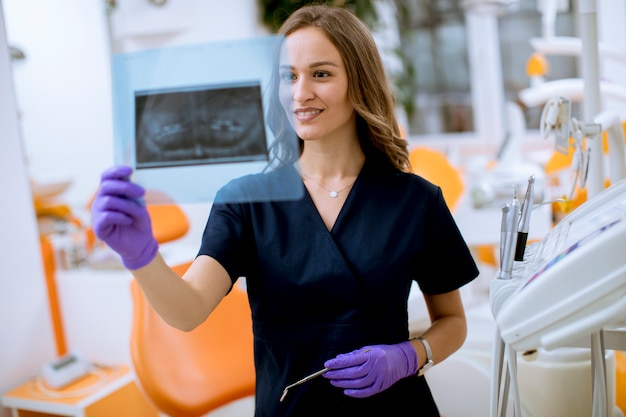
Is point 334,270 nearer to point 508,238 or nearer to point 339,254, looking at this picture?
point 339,254

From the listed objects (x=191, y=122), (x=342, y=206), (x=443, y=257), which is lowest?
(x=443, y=257)

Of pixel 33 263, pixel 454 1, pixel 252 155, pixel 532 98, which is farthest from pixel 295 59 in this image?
pixel 454 1

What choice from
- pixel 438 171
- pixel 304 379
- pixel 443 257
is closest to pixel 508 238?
pixel 443 257

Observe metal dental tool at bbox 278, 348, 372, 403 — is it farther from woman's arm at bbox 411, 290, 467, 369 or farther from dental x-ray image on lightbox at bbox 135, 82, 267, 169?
dental x-ray image on lightbox at bbox 135, 82, 267, 169

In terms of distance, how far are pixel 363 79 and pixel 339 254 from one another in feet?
0.97

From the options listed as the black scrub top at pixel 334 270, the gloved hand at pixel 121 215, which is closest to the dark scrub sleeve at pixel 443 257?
the black scrub top at pixel 334 270

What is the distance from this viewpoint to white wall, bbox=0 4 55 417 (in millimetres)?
2121

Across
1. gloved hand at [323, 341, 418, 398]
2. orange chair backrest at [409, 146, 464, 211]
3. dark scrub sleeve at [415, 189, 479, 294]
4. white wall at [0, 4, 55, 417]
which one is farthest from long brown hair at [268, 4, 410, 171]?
white wall at [0, 4, 55, 417]

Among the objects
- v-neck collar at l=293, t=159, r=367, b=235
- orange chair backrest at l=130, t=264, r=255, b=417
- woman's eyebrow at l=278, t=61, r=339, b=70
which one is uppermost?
woman's eyebrow at l=278, t=61, r=339, b=70

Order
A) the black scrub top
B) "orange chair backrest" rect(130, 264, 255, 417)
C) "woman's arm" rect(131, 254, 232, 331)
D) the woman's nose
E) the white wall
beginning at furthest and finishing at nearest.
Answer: the white wall < "orange chair backrest" rect(130, 264, 255, 417) < the black scrub top < the woman's nose < "woman's arm" rect(131, 254, 232, 331)

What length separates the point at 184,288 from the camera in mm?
969

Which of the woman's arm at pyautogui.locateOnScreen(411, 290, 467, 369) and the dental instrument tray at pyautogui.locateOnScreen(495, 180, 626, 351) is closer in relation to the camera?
the dental instrument tray at pyautogui.locateOnScreen(495, 180, 626, 351)

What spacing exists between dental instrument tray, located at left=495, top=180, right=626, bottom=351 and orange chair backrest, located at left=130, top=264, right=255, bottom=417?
0.91 m

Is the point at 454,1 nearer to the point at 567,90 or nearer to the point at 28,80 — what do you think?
the point at 567,90
